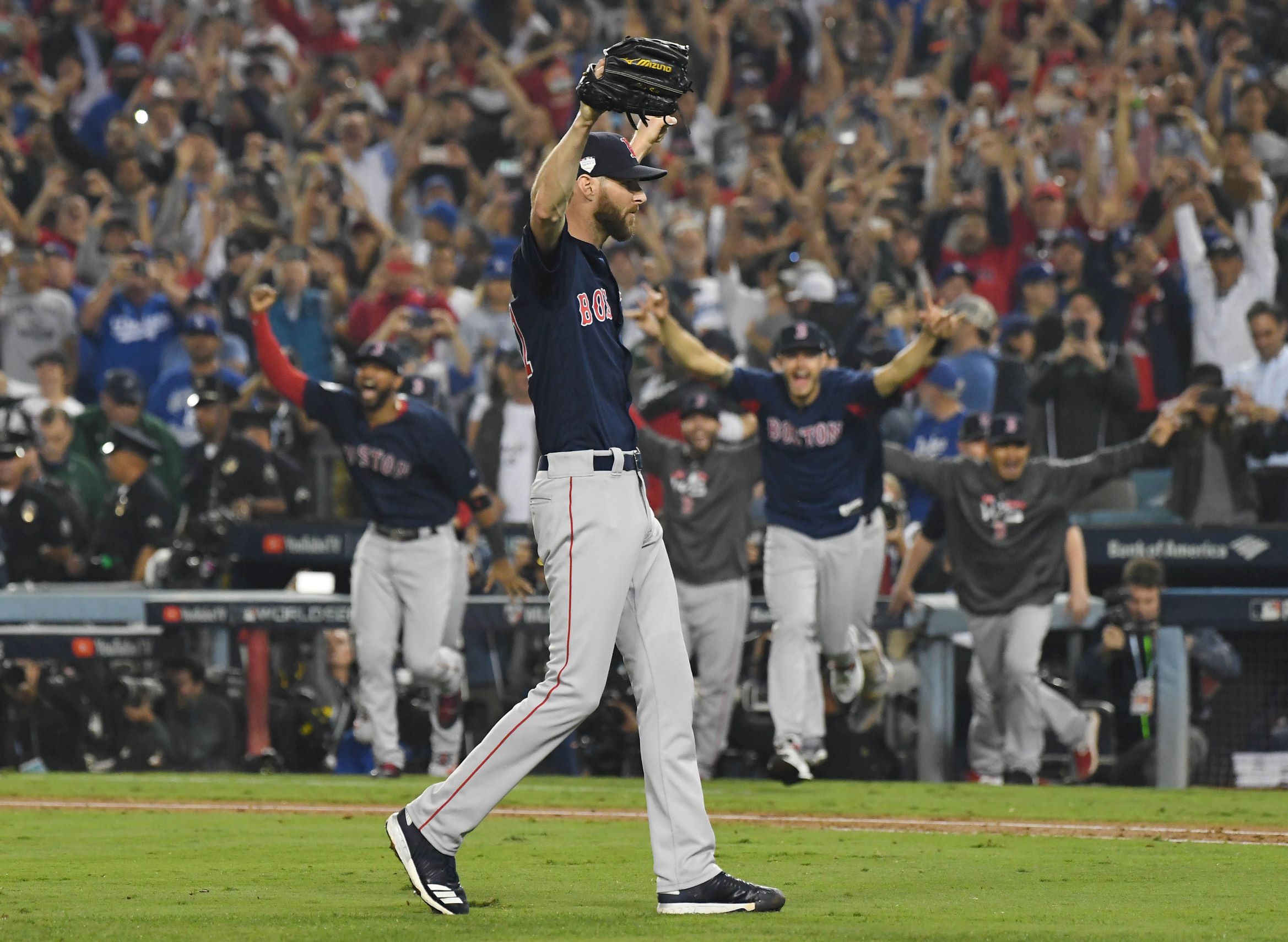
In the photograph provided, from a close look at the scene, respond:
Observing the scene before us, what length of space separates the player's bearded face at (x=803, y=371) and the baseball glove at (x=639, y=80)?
415cm

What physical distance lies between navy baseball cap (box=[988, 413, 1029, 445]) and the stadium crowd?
3.23 ft

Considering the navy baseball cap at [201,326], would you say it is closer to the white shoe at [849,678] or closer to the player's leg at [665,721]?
the white shoe at [849,678]

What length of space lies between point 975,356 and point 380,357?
4.24 meters

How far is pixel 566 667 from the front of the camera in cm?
521

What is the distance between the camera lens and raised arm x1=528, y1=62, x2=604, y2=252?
4887 millimetres

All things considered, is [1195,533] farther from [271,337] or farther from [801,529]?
[271,337]

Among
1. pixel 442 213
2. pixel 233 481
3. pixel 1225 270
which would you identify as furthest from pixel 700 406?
pixel 442 213

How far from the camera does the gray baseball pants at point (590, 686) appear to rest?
5.19 m

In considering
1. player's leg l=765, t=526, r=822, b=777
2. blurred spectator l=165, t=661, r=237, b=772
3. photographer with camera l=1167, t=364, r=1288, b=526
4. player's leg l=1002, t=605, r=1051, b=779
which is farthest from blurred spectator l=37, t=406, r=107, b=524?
photographer with camera l=1167, t=364, r=1288, b=526

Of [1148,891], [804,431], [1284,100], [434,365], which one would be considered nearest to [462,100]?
[434,365]

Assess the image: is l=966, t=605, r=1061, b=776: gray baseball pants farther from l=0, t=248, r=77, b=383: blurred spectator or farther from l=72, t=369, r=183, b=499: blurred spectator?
l=0, t=248, r=77, b=383: blurred spectator

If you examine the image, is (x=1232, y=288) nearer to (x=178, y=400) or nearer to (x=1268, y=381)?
(x=1268, y=381)

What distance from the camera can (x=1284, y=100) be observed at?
47.1 ft

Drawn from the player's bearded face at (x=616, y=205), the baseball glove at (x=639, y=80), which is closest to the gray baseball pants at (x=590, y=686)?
the player's bearded face at (x=616, y=205)
